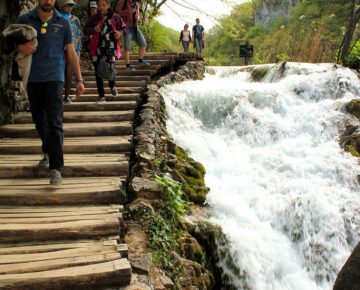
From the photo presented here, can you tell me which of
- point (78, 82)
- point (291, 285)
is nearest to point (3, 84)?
point (78, 82)

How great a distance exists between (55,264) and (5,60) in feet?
13.5

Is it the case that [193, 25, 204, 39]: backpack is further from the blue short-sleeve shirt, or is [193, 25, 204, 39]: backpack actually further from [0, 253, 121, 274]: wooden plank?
[0, 253, 121, 274]: wooden plank

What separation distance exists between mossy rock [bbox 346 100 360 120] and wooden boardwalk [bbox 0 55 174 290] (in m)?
6.20

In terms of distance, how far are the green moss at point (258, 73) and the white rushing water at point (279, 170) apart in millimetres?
1556

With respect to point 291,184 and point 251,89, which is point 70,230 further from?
point 251,89

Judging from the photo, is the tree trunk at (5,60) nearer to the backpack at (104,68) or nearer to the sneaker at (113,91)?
the backpack at (104,68)

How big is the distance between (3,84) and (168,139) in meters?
2.99

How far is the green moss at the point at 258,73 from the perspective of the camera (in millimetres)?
13380

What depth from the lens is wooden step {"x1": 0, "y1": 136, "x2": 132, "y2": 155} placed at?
16.0 feet

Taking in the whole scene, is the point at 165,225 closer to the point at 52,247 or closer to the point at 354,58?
the point at 52,247

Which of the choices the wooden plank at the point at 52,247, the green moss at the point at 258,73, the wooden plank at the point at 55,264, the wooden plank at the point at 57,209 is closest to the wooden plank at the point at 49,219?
the wooden plank at the point at 57,209

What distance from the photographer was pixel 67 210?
362 cm

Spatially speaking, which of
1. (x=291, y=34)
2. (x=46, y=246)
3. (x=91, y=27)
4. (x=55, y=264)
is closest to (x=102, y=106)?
(x=91, y=27)

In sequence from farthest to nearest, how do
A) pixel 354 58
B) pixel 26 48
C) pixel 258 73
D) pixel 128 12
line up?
pixel 354 58, pixel 258 73, pixel 128 12, pixel 26 48
